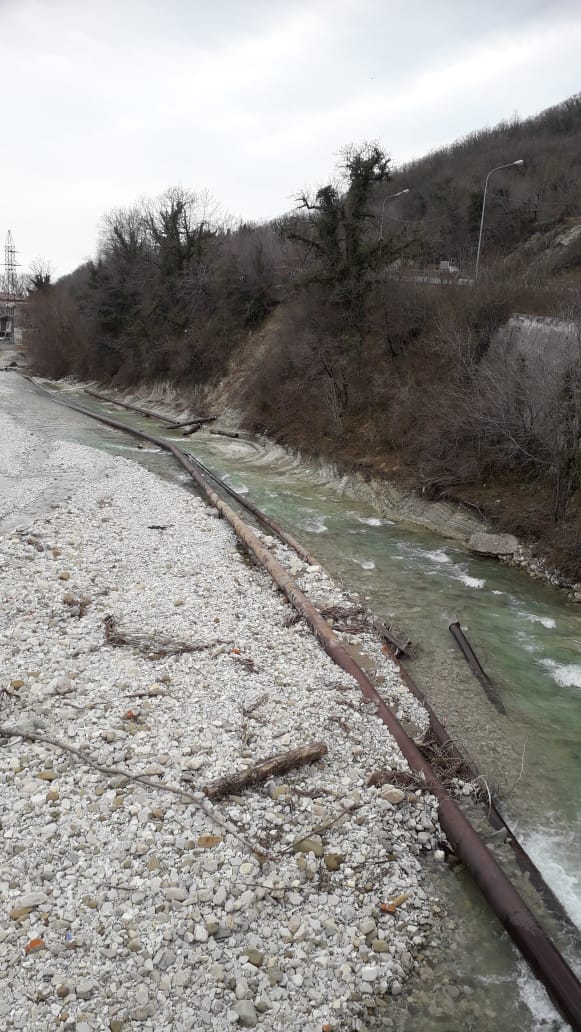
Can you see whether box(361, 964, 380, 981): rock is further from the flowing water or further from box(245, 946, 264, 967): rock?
box(245, 946, 264, 967): rock

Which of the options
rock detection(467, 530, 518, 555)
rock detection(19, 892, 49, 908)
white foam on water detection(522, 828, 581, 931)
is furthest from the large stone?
rock detection(467, 530, 518, 555)

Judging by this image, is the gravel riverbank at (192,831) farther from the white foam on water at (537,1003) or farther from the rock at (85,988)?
the white foam on water at (537,1003)

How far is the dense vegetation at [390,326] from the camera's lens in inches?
734

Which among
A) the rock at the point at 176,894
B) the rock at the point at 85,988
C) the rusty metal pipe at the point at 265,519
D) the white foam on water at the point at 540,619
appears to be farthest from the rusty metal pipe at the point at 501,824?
the rusty metal pipe at the point at 265,519

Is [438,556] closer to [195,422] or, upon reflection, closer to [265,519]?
[265,519]

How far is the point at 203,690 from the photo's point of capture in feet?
29.6

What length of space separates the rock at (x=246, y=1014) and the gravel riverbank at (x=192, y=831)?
0.02 meters

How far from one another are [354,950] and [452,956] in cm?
100

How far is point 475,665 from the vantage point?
35.8 ft

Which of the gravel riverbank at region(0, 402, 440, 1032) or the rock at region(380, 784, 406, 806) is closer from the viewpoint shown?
the gravel riverbank at region(0, 402, 440, 1032)

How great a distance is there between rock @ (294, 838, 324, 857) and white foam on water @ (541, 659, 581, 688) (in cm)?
621

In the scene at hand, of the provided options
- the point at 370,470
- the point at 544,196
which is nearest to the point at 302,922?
the point at 370,470

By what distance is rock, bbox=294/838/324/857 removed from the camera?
253 inches

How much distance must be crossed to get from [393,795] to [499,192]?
197 feet
